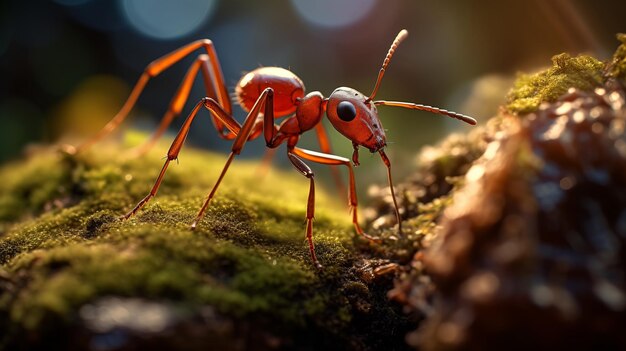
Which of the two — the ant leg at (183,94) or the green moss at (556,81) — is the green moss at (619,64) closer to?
the green moss at (556,81)

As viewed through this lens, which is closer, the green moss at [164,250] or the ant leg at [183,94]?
the green moss at [164,250]

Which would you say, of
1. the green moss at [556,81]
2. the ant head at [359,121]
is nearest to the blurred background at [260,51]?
the ant head at [359,121]

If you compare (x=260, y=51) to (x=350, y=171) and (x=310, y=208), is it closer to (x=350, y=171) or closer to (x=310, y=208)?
(x=350, y=171)

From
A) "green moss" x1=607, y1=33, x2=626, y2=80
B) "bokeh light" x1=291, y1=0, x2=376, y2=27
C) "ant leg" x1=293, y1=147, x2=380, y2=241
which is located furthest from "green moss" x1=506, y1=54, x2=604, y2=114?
"bokeh light" x1=291, y1=0, x2=376, y2=27

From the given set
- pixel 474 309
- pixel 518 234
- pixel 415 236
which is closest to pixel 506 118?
pixel 415 236

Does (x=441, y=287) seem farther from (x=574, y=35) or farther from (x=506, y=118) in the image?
(x=574, y=35)

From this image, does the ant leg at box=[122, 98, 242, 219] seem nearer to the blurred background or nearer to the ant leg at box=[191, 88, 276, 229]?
the ant leg at box=[191, 88, 276, 229]

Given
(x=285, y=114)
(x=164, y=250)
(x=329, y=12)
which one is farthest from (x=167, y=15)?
(x=164, y=250)
